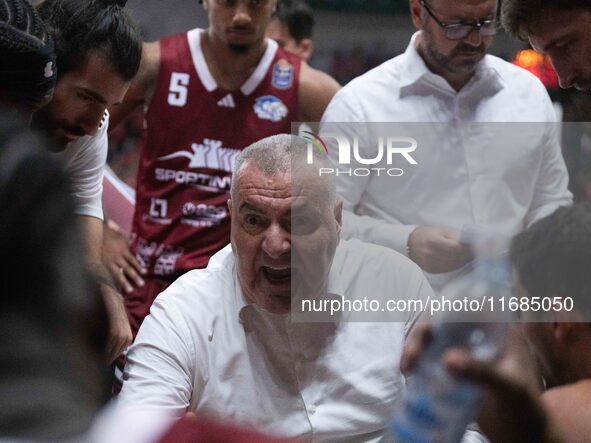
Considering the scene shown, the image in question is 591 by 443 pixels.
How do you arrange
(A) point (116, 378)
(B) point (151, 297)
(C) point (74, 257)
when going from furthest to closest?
(B) point (151, 297)
(A) point (116, 378)
(C) point (74, 257)

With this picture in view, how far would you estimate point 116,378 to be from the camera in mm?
2088

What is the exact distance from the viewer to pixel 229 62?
3184mm

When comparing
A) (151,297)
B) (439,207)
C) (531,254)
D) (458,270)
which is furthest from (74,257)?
(151,297)

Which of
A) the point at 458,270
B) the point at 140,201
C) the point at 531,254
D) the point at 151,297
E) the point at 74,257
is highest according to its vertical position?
the point at 74,257

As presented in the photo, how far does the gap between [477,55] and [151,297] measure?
50.0 inches

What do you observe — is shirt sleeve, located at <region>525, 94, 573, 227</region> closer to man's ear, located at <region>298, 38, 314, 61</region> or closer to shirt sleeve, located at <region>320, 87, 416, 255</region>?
shirt sleeve, located at <region>320, 87, 416, 255</region>

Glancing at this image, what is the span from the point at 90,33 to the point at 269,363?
0.87m

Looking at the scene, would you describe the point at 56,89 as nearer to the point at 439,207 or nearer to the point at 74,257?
the point at 439,207

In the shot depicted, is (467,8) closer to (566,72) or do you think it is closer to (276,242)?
(566,72)

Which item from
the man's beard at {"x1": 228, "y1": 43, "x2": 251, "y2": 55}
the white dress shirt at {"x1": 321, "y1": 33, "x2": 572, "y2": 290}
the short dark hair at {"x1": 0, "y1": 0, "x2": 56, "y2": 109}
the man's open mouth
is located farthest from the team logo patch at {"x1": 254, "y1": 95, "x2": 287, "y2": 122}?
the short dark hair at {"x1": 0, "y1": 0, "x2": 56, "y2": 109}

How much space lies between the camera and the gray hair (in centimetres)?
216

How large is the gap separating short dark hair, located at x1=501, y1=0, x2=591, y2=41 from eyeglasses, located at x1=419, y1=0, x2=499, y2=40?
415mm

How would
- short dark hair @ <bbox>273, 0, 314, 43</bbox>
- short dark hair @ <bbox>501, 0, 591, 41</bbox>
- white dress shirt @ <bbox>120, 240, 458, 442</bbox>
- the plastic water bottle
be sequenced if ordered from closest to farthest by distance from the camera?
the plastic water bottle
short dark hair @ <bbox>501, 0, 591, 41</bbox>
white dress shirt @ <bbox>120, 240, 458, 442</bbox>
short dark hair @ <bbox>273, 0, 314, 43</bbox>

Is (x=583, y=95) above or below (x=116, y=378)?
above
